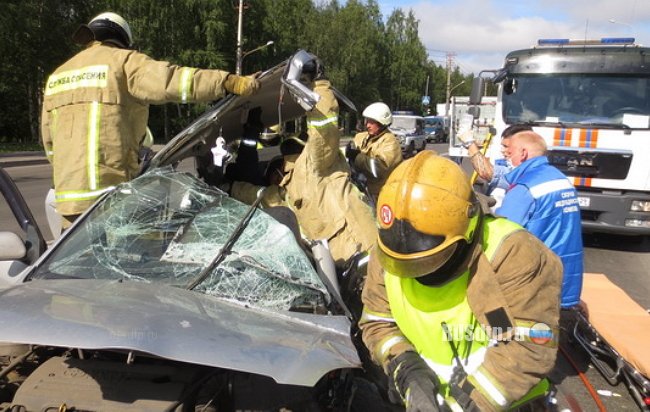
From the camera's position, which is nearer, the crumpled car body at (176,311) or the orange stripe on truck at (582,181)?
the crumpled car body at (176,311)

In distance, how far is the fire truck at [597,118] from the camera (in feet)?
22.4

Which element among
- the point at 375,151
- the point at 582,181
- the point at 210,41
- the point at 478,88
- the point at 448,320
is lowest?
the point at 582,181

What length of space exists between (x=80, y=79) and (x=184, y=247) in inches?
54.2

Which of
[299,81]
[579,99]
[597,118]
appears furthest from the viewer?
[579,99]

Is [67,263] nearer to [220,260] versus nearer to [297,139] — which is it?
[220,260]

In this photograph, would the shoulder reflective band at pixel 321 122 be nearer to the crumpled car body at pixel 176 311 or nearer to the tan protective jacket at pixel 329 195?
the tan protective jacket at pixel 329 195

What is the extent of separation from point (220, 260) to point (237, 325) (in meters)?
0.45

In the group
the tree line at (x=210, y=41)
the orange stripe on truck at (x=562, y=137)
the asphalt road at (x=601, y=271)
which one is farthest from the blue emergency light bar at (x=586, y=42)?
the tree line at (x=210, y=41)

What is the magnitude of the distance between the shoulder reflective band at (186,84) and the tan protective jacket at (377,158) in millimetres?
2010

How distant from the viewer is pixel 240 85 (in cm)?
275

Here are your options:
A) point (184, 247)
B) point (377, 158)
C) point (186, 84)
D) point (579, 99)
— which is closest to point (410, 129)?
point (579, 99)

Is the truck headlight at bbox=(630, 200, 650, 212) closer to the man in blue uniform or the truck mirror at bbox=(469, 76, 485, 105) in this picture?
the truck mirror at bbox=(469, 76, 485, 105)

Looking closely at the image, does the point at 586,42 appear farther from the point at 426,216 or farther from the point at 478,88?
the point at 426,216

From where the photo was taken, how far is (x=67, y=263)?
2.31 meters
